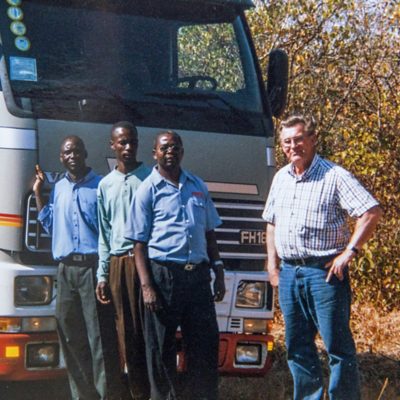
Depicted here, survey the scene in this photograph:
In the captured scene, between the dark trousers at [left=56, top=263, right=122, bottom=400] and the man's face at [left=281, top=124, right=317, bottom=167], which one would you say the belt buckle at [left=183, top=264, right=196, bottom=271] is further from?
the man's face at [left=281, top=124, right=317, bottom=167]

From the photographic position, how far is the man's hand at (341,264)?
239 inches

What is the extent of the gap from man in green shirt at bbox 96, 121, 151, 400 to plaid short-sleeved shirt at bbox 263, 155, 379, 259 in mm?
960

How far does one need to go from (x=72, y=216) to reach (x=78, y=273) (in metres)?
0.36

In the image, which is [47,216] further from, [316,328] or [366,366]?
[366,366]

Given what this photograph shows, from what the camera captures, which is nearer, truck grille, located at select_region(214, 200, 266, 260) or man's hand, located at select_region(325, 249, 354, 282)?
man's hand, located at select_region(325, 249, 354, 282)

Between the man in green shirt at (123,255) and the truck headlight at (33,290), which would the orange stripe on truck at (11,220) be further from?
the man in green shirt at (123,255)

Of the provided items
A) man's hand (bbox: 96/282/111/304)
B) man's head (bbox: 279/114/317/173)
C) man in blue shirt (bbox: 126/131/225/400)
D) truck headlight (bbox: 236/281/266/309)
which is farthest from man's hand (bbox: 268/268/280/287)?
man's hand (bbox: 96/282/111/304)

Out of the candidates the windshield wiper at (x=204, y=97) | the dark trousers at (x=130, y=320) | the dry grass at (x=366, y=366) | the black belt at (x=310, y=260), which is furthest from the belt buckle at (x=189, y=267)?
the dry grass at (x=366, y=366)

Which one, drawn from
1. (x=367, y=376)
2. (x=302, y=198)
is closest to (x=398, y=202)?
(x=367, y=376)

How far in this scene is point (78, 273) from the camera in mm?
6578

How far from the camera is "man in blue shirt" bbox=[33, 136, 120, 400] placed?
257 inches

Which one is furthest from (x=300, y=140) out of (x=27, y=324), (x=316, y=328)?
(x=27, y=324)

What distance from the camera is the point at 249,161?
7.19 metres

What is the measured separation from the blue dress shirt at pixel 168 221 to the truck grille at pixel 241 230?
27.6 inches
